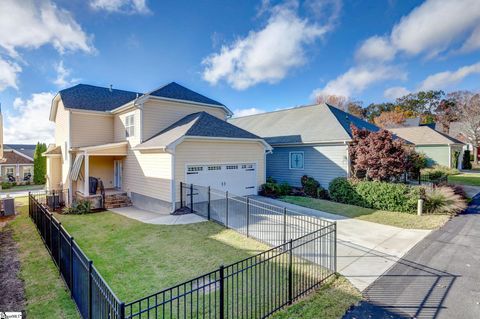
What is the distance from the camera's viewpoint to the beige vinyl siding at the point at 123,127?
589 inches

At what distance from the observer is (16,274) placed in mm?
6551

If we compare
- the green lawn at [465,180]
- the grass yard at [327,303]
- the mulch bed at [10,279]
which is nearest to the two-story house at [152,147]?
the mulch bed at [10,279]

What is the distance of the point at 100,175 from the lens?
1750 cm

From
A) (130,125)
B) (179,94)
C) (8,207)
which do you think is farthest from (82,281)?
(179,94)

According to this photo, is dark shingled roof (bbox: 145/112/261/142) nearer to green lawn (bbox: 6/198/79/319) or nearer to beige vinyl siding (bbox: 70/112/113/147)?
beige vinyl siding (bbox: 70/112/113/147)

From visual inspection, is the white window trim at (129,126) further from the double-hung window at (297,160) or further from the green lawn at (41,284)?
the double-hung window at (297,160)

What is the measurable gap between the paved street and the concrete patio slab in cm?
749

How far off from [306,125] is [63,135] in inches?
700

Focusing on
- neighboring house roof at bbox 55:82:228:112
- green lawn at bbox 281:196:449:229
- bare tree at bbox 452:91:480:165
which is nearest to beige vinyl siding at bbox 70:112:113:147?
neighboring house roof at bbox 55:82:228:112

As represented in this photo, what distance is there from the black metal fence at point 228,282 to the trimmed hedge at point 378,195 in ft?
17.3

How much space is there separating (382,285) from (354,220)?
5.65 meters

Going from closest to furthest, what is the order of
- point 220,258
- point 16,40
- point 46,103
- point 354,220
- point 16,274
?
1. point 16,274
2. point 220,258
3. point 354,220
4. point 16,40
5. point 46,103

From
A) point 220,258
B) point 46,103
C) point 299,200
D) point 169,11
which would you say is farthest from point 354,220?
point 46,103

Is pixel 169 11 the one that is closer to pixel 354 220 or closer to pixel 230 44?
pixel 230 44
